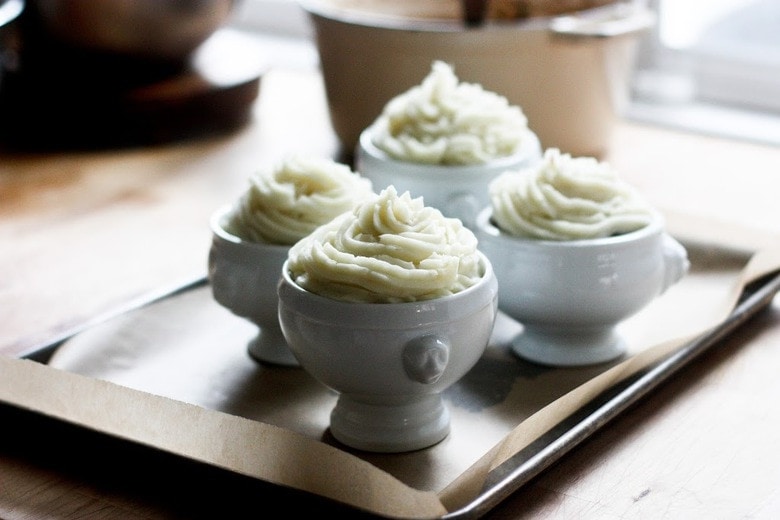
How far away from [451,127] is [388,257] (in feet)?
0.94

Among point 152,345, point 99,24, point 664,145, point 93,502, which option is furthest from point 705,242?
point 99,24

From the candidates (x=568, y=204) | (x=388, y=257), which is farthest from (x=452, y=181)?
(x=388, y=257)

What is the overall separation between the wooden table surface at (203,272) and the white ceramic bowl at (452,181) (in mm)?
188

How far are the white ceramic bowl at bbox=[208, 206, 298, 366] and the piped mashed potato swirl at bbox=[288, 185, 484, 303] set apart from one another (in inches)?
3.1

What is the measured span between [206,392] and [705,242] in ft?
1.56

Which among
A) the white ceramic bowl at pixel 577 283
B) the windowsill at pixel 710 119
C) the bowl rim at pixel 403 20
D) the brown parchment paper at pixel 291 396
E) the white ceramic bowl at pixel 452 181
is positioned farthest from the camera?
the windowsill at pixel 710 119

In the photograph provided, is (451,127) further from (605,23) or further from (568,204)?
(605,23)

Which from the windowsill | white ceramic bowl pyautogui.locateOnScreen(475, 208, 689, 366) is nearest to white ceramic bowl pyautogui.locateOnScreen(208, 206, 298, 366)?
white ceramic bowl pyautogui.locateOnScreen(475, 208, 689, 366)

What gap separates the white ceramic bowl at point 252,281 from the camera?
79 centimetres

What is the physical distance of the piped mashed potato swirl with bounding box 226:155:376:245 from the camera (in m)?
0.79

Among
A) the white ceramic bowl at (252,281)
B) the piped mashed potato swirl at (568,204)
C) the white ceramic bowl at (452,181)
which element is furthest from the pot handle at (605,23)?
the white ceramic bowl at (252,281)

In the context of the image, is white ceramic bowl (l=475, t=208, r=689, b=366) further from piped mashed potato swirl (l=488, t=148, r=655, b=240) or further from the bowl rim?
the bowl rim

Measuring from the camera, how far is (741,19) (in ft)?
5.04

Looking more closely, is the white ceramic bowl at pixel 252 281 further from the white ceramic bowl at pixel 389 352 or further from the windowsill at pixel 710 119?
the windowsill at pixel 710 119
